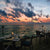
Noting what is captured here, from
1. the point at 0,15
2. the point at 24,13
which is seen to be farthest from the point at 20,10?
the point at 0,15

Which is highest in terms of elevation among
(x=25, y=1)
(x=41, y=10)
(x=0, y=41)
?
(x=25, y=1)

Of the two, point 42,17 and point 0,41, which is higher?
point 42,17

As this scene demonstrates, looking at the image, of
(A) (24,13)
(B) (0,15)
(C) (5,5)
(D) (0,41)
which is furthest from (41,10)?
(D) (0,41)

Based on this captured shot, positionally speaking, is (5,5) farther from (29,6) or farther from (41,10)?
(41,10)

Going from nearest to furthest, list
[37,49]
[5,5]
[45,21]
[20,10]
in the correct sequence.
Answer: [37,49] < [5,5] < [20,10] < [45,21]

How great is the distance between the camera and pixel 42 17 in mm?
5176

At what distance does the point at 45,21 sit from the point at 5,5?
2.99 metres

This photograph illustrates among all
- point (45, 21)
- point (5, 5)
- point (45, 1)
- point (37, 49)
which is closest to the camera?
point (37, 49)

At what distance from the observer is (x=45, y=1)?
4.58 m

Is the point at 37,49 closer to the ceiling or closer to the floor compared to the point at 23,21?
closer to the floor

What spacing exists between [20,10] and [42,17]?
5.52ft

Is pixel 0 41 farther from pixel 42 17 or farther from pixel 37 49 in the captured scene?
pixel 42 17

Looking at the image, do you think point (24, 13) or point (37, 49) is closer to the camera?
point (37, 49)

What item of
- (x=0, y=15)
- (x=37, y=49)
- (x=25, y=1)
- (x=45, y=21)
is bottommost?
(x=37, y=49)
